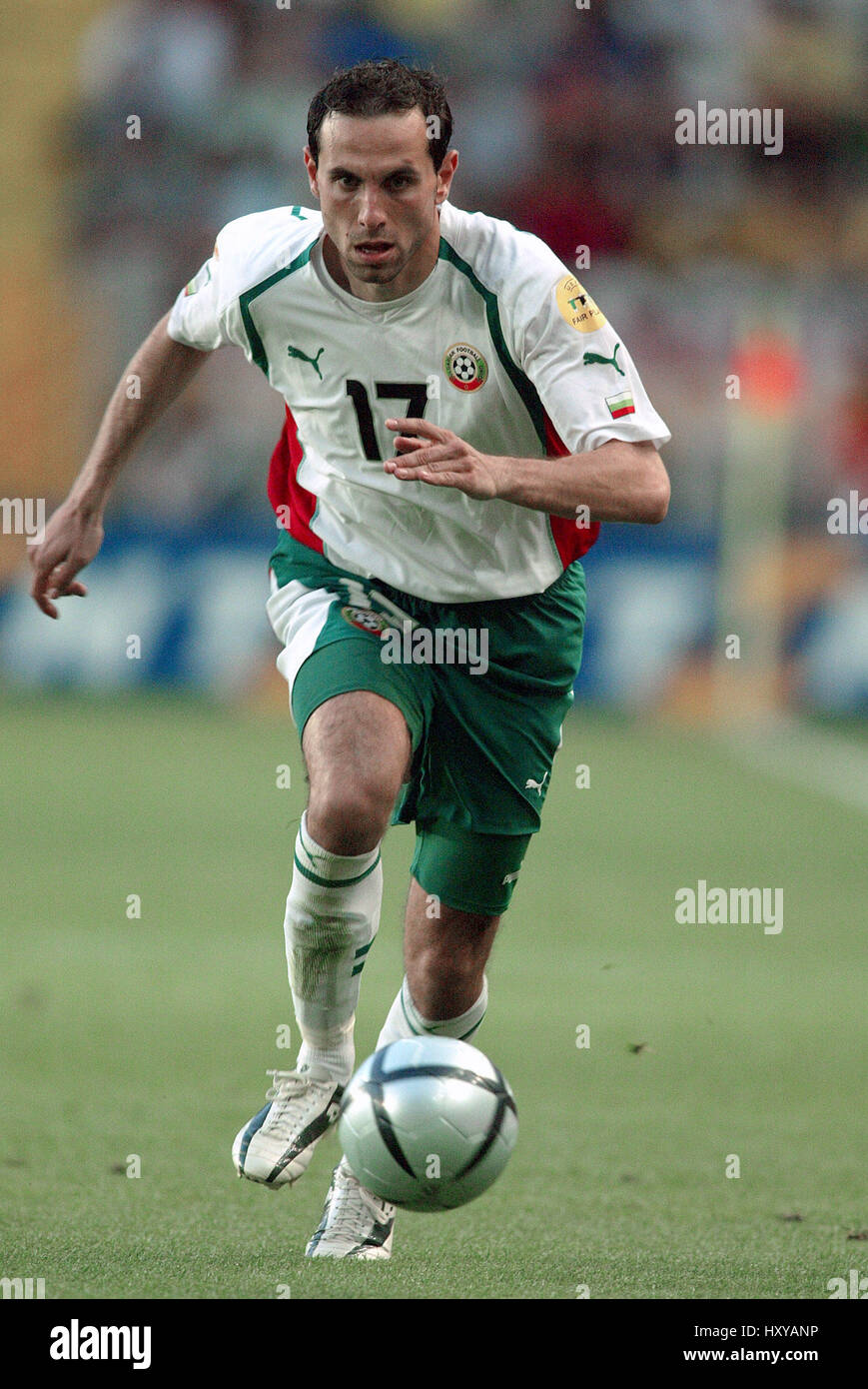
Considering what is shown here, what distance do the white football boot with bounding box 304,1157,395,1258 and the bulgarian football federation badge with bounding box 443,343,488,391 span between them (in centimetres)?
171

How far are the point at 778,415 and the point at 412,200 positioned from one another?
12.3 meters

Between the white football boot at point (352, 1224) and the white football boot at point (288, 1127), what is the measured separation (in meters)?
0.11

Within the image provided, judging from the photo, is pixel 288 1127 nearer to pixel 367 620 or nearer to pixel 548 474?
pixel 367 620

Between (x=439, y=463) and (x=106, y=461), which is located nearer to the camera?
(x=439, y=463)

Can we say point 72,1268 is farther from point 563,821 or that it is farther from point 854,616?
point 854,616

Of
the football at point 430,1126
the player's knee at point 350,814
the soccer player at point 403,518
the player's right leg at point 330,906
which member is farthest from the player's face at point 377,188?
the football at point 430,1126

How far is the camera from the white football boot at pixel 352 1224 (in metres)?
4.11

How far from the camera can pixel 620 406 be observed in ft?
13.7

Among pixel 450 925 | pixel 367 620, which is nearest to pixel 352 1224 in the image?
pixel 450 925

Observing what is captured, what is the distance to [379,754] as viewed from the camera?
4.08 metres

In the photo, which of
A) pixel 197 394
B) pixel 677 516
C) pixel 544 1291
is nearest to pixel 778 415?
pixel 677 516

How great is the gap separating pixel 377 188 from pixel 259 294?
1.58 feet

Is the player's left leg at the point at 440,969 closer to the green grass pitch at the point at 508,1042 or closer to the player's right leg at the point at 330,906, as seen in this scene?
the player's right leg at the point at 330,906

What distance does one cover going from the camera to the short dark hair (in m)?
4.13
